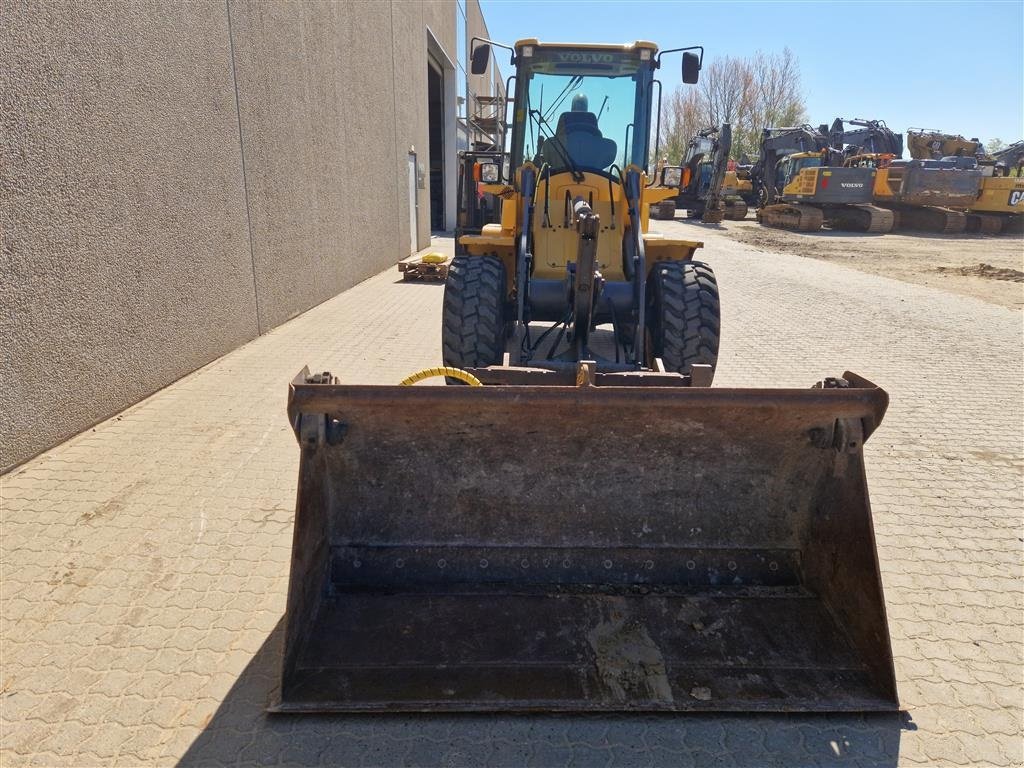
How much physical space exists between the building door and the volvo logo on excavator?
32.9ft

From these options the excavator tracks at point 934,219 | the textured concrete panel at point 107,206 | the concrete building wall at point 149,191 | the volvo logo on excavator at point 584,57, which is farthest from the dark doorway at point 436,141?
the excavator tracks at point 934,219

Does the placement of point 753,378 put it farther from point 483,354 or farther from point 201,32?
point 201,32

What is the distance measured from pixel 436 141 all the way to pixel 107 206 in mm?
17369

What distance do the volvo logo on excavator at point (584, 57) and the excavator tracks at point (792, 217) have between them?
19.6 meters

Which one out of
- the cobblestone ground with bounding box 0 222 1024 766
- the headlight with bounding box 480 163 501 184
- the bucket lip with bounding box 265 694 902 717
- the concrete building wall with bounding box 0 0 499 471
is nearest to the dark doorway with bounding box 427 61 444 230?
the concrete building wall with bounding box 0 0 499 471

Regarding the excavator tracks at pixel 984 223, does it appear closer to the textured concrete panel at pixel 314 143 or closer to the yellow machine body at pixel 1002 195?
the yellow machine body at pixel 1002 195

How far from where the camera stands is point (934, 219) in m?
22.0

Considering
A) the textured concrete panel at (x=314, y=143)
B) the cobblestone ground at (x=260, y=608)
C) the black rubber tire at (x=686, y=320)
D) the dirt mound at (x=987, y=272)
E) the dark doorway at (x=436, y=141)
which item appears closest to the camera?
the cobblestone ground at (x=260, y=608)

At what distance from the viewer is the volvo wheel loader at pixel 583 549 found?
2.18m

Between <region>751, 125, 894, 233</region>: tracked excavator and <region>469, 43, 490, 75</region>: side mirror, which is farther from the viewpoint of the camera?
<region>751, 125, 894, 233</region>: tracked excavator

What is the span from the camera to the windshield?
5.08 metres

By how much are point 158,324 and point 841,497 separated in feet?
16.6

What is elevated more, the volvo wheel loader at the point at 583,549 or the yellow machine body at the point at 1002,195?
the yellow machine body at the point at 1002,195

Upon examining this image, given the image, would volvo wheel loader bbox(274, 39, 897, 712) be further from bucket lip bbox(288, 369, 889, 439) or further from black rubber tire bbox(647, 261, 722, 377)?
black rubber tire bbox(647, 261, 722, 377)
